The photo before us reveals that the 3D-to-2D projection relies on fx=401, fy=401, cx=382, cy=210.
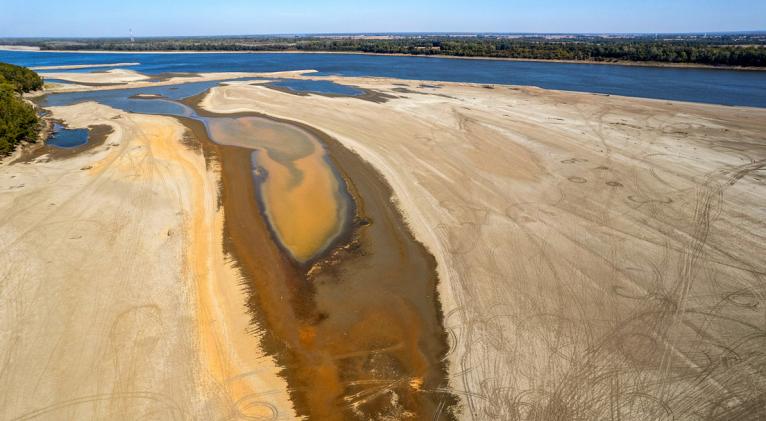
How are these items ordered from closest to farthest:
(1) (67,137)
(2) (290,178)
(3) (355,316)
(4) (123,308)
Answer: (4) (123,308) → (3) (355,316) → (2) (290,178) → (1) (67,137)

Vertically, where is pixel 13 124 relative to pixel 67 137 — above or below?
above

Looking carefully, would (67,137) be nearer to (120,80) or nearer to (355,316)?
(355,316)

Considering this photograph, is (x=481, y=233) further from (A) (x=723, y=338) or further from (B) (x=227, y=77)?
(B) (x=227, y=77)

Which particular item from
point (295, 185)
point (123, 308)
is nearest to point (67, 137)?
point (295, 185)

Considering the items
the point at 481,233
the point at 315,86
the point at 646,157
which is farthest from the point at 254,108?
the point at 646,157

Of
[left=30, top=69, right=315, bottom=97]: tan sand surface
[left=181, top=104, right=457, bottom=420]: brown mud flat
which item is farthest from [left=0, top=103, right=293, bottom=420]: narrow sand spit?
[left=30, top=69, right=315, bottom=97]: tan sand surface

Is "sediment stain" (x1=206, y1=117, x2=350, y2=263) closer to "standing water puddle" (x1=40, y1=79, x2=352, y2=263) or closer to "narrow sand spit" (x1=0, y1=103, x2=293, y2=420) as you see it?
"standing water puddle" (x1=40, y1=79, x2=352, y2=263)
